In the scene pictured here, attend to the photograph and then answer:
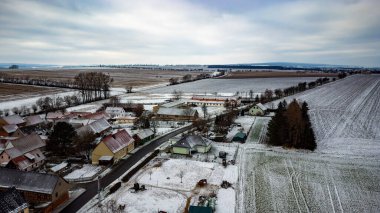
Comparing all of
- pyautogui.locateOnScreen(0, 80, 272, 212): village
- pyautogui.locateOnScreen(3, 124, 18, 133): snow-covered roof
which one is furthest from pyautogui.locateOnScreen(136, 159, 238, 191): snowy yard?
pyautogui.locateOnScreen(3, 124, 18, 133): snow-covered roof

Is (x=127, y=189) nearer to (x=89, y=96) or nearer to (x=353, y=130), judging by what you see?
(x=353, y=130)

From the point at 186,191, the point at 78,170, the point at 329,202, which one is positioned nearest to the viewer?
the point at 329,202

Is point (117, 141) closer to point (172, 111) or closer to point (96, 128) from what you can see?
point (96, 128)

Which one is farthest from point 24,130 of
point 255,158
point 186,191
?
point 255,158

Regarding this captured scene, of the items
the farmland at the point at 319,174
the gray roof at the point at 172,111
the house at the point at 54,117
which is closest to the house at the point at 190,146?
the farmland at the point at 319,174

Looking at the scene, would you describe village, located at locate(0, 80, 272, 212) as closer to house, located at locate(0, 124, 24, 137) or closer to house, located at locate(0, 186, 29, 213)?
house, located at locate(0, 124, 24, 137)

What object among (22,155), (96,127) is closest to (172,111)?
(96,127)
